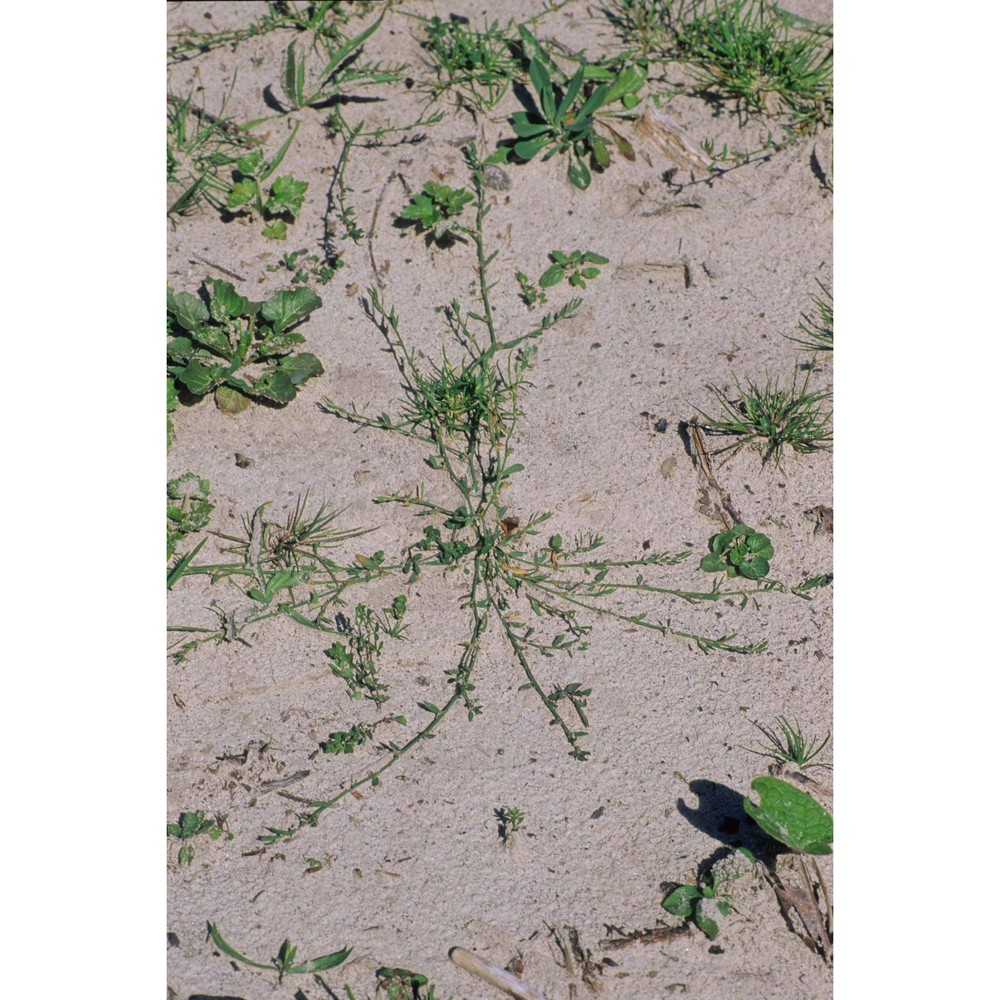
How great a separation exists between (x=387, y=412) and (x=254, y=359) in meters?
0.39

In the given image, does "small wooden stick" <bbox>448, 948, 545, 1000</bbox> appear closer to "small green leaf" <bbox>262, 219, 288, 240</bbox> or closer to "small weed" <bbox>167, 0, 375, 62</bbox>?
"small green leaf" <bbox>262, 219, 288, 240</bbox>

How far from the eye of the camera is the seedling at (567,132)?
3.16 metres

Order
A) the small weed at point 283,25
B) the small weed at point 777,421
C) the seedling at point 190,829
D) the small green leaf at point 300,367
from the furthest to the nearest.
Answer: the small weed at point 283,25 < the small green leaf at point 300,367 < the small weed at point 777,421 < the seedling at point 190,829

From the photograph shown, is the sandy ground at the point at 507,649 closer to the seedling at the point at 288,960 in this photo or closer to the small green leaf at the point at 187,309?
the seedling at the point at 288,960

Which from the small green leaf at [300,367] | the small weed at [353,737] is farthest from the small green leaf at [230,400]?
the small weed at [353,737]

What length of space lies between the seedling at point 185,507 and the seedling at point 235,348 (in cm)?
22

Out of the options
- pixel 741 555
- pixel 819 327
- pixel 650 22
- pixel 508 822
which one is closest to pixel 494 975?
pixel 508 822

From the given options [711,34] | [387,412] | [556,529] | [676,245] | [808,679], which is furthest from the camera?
[711,34]

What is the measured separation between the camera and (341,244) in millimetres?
3037

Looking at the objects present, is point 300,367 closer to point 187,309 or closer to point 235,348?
point 235,348

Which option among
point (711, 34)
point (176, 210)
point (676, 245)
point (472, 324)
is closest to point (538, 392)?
point (472, 324)

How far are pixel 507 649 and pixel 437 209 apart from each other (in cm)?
135

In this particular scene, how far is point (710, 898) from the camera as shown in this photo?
6.63 ft

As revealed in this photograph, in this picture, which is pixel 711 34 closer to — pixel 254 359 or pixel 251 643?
pixel 254 359
